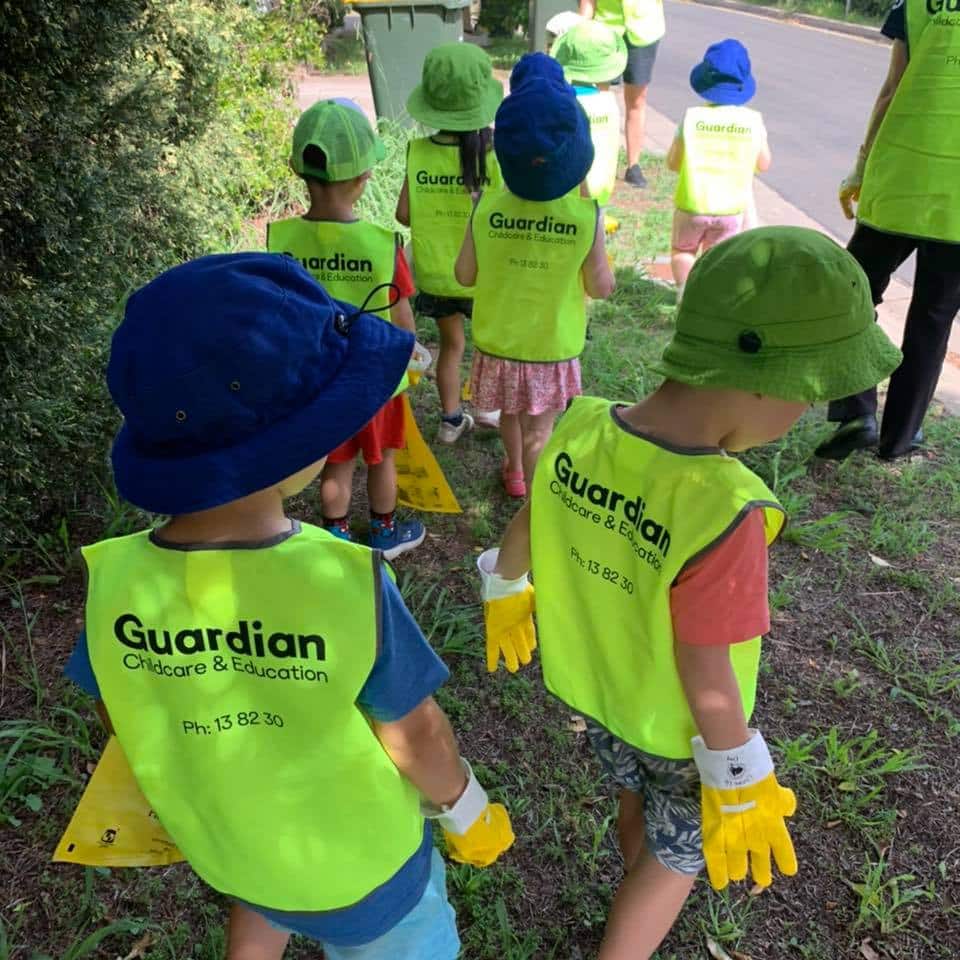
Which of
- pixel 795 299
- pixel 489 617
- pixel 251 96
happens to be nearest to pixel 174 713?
pixel 489 617

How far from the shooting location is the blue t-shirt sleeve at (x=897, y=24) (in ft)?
11.1

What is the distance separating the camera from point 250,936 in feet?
5.34

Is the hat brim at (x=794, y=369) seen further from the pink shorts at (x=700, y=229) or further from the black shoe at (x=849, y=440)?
the pink shorts at (x=700, y=229)

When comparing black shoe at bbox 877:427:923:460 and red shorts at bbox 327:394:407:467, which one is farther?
black shoe at bbox 877:427:923:460

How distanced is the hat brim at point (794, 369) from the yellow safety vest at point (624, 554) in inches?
5.3

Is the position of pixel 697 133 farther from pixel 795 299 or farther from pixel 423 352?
pixel 795 299

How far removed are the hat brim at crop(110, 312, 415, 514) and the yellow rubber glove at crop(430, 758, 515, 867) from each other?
2.22 ft

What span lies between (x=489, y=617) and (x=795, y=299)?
42.1 inches

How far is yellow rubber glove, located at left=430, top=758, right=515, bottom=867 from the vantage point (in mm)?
1529

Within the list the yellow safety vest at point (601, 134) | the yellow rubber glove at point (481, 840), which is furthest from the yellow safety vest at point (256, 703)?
the yellow safety vest at point (601, 134)

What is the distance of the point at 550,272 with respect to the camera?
3006 millimetres

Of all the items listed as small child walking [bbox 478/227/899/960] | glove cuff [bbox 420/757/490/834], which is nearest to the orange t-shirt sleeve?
small child walking [bbox 478/227/899/960]

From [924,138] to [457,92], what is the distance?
1.79 meters

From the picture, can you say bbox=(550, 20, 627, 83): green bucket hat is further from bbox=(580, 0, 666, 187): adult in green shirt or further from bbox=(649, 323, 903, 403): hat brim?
bbox=(649, 323, 903, 403): hat brim
